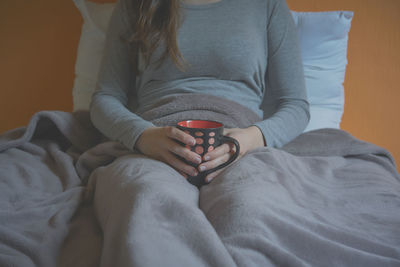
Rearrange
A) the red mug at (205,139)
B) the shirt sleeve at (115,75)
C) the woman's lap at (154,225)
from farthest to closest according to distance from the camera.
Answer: the shirt sleeve at (115,75)
the red mug at (205,139)
the woman's lap at (154,225)

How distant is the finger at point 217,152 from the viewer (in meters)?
0.49

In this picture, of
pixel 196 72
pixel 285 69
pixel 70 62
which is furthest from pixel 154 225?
pixel 70 62

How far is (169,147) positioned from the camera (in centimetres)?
52

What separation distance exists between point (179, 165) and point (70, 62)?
1.09 m

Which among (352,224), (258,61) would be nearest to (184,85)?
(258,61)

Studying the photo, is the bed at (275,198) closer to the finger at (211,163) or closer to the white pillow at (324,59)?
the finger at (211,163)

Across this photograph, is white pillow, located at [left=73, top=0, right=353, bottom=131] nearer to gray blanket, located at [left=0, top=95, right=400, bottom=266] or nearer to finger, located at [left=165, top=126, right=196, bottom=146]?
gray blanket, located at [left=0, top=95, right=400, bottom=266]

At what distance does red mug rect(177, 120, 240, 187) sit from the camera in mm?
473

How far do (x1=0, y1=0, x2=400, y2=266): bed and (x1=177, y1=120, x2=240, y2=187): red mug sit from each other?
5cm

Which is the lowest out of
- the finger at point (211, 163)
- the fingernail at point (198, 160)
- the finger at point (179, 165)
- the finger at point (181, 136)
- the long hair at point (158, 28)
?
the finger at point (179, 165)

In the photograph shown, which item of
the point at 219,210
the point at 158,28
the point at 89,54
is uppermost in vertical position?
the point at 158,28

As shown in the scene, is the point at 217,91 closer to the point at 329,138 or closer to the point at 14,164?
the point at 329,138

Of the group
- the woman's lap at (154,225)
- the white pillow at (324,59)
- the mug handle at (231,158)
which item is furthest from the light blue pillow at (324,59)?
the woman's lap at (154,225)

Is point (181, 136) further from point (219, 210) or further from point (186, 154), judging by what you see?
point (219, 210)
